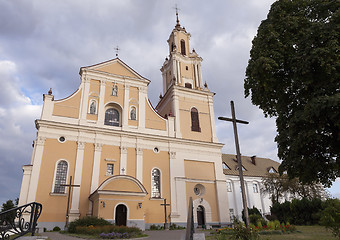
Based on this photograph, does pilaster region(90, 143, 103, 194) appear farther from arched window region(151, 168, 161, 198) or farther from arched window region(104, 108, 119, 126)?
arched window region(151, 168, 161, 198)

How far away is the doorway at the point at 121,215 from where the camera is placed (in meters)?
21.0

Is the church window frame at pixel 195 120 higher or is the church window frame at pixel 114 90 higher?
the church window frame at pixel 114 90

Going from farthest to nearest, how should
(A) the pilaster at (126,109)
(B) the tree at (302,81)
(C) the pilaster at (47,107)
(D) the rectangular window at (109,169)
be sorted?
(A) the pilaster at (126,109) < (D) the rectangular window at (109,169) < (C) the pilaster at (47,107) < (B) the tree at (302,81)

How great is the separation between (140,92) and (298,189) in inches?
872

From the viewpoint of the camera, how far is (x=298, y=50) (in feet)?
38.8

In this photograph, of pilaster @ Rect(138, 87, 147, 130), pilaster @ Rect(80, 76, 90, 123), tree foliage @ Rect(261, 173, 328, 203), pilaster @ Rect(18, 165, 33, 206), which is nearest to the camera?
pilaster @ Rect(18, 165, 33, 206)

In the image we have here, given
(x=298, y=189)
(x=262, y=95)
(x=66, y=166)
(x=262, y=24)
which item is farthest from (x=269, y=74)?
(x=298, y=189)

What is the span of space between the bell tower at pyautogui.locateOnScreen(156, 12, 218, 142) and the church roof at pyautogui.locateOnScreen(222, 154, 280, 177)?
1205 cm

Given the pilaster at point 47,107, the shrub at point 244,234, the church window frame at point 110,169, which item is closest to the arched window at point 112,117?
the church window frame at point 110,169

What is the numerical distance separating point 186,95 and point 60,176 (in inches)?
606

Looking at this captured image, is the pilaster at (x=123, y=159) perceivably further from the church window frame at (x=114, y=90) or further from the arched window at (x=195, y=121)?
the arched window at (x=195, y=121)

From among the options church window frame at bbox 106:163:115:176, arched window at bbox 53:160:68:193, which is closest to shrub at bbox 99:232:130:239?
arched window at bbox 53:160:68:193

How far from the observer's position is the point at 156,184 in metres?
25.0

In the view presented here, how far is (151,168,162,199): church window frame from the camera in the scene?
80.1 feet
